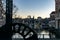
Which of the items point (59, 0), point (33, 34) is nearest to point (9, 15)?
point (33, 34)

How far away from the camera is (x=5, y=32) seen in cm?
802

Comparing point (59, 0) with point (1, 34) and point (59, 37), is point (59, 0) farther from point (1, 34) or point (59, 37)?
point (1, 34)

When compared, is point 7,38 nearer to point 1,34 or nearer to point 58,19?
point 1,34

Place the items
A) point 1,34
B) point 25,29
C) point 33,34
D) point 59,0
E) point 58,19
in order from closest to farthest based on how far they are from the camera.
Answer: point 1,34, point 33,34, point 25,29, point 58,19, point 59,0

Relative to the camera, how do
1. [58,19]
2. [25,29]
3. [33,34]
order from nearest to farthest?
1. [33,34]
2. [25,29]
3. [58,19]

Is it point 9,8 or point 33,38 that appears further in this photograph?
point 33,38

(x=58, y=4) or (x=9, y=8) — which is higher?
(x=58, y=4)

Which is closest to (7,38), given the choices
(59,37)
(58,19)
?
(59,37)

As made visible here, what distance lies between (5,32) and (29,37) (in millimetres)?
1408

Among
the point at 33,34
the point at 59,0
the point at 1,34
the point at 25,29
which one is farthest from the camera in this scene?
the point at 59,0

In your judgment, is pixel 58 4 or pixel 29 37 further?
pixel 58 4

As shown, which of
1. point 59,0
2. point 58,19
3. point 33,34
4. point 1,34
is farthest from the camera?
point 59,0

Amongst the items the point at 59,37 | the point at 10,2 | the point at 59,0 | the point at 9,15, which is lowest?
the point at 59,37

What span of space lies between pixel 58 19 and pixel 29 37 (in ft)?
65.1
